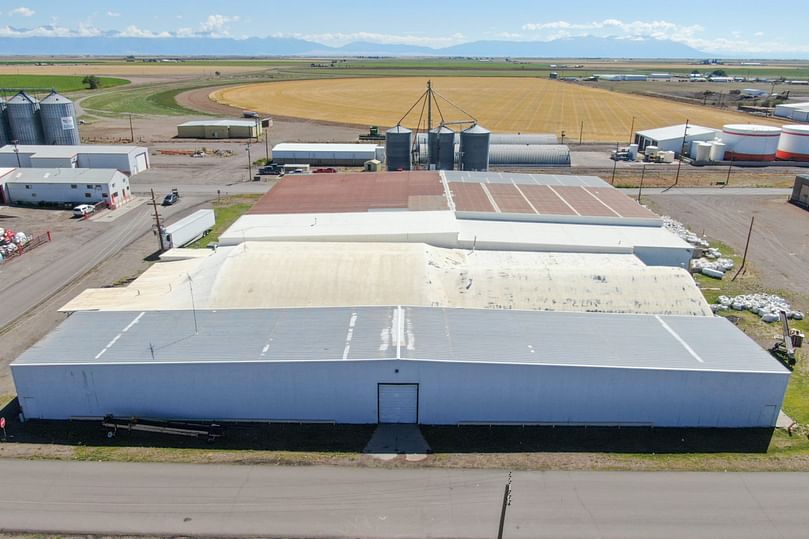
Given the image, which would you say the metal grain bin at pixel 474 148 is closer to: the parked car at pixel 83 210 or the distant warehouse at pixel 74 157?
the parked car at pixel 83 210

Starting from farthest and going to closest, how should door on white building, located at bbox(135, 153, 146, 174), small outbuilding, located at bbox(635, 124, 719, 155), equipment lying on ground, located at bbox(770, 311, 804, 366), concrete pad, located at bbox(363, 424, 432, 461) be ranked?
small outbuilding, located at bbox(635, 124, 719, 155), door on white building, located at bbox(135, 153, 146, 174), equipment lying on ground, located at bbox(770, 311, 804, 366), concrete pad, located at bbox(363, 424, 432, 461)

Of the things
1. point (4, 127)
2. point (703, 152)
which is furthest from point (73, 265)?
point (703, 152)

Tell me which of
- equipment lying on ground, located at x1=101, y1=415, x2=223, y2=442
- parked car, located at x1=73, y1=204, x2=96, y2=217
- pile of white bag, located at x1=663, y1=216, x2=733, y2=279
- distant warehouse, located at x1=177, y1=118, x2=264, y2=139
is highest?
distant warehouse, located at x1=177, y1=118, x2=264, y2=139

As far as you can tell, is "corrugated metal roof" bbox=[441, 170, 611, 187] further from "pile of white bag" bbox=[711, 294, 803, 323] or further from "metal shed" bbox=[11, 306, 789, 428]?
"metal shed" bbox=[11, 306, 789, 428]

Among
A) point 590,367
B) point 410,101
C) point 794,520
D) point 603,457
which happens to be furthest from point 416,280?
point 410,101

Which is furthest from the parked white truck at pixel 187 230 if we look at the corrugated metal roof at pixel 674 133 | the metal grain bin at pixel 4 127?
the corrugated metal roof at pixel 674 133

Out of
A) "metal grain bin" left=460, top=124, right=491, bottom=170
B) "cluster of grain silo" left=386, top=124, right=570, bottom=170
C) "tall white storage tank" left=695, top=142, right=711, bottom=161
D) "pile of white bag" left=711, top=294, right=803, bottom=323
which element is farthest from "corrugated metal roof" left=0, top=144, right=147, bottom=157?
"tall white storage tank" left=695, top=142, right=711, bottom=161

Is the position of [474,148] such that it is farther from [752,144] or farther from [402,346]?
[752,144]

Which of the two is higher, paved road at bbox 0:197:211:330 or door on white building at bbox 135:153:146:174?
door on white building at bbox 135:153:146:174

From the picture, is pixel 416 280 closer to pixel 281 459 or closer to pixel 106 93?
pixel 281 459
